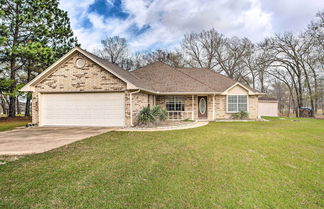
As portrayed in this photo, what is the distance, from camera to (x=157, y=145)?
5.99 m

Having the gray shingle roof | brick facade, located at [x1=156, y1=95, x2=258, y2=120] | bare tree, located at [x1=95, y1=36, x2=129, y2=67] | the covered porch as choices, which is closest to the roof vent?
the gray shingle roof

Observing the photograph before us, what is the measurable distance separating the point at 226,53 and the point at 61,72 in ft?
79.5

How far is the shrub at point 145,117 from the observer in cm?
998

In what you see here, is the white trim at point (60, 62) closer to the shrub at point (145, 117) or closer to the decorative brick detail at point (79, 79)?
the decorative brick detail at point (79, 79)

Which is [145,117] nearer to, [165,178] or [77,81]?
[77,81]

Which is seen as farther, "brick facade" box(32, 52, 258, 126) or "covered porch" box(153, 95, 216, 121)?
"covered porch" box(153, 95, 216, 121)

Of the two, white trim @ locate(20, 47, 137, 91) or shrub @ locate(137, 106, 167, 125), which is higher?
white trim @ locate(20, 47, 137, 91)

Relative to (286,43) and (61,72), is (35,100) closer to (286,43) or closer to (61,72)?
(61,72)

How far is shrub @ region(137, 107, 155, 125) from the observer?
9.98m

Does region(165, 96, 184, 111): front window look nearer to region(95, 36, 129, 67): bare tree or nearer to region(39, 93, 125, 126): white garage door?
region(39, 93, 125, 126): white garage door

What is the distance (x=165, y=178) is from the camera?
11.2 ft

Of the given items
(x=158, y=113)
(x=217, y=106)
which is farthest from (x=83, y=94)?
(x=217, y=106)

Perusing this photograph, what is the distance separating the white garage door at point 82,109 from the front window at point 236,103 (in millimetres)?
9490

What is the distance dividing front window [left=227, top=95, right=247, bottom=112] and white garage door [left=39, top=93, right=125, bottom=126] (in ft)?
31.1
